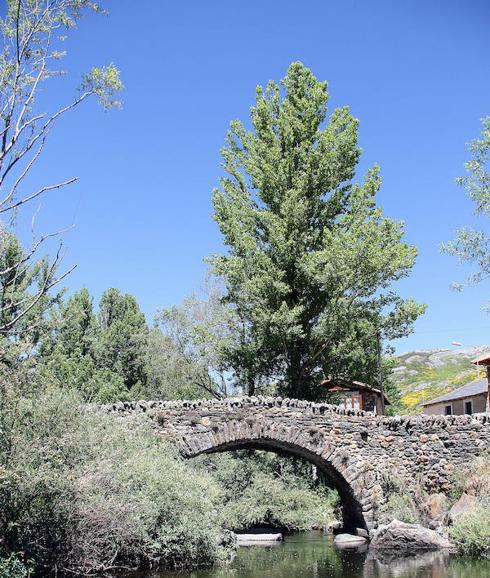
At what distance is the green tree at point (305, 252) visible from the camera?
77.8 feet

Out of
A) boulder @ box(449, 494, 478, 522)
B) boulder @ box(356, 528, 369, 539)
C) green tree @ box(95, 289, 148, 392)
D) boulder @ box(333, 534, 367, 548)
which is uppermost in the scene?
green tree @ box(95, 289, 148, 392)

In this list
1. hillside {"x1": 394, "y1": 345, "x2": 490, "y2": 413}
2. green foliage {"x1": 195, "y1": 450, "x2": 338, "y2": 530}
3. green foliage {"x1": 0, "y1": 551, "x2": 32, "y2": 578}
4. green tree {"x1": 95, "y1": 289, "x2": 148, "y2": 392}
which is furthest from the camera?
hillside {"x1": 394, "y1": 345, "x2": 490, "y2": 413}

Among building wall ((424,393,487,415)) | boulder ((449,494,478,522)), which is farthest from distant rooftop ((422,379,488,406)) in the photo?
boulder ((449,494,478,522))

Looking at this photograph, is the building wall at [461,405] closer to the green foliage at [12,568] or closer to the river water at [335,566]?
the river water at [335,566]

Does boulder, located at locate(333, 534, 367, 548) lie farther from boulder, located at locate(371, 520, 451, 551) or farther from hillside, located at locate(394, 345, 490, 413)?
hillside, located at locate(394, 345, 490, 413)

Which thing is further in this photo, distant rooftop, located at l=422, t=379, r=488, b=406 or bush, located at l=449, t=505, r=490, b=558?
distant rooftop, located at l=422, t=379, r=488, b=406

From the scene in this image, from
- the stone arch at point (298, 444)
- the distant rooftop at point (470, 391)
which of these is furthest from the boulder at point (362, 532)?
the distant rooftop at point (470, 391)

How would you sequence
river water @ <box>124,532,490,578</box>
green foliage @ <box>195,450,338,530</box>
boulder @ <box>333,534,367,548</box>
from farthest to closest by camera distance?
green foliage @ <box>195,450,338,530</box>
boulder @ <box>333,534,367,548</box>
river water @ <box>124,532,490,578</box>

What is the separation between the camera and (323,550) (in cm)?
1778

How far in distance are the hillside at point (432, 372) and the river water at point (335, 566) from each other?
38.5 metres

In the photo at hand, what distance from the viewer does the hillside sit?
58.7 meters

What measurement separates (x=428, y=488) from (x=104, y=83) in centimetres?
1406

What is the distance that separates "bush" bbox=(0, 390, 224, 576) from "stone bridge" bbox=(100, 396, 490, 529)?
2.55 metres

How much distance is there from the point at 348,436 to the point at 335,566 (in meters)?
4.01
